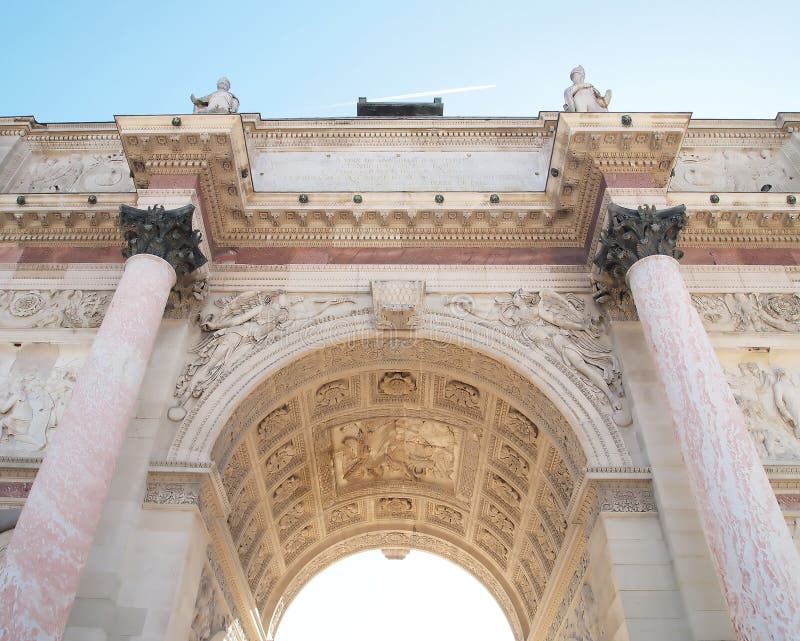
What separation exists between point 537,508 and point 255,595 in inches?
221

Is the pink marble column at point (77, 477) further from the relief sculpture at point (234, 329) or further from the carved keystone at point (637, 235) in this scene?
the carved keystone at point (637, 235)

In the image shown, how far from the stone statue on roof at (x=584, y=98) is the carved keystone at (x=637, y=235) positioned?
8.18 ft

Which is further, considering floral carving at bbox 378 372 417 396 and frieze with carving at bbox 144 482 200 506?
floral carving at bbox 378 372 417 396

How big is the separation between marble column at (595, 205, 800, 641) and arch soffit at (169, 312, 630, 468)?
4.87ft

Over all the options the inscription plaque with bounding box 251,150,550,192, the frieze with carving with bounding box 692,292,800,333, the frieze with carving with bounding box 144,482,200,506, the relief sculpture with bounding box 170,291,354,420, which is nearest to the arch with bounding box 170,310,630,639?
the relief sculpture with bounding box 170,291,354,420

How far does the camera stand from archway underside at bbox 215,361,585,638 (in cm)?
1201

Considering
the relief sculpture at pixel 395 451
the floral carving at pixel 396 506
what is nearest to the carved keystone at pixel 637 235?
the relief sculpture at pixel 395 451

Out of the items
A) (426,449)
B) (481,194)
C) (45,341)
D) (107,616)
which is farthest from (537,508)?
(45,341)

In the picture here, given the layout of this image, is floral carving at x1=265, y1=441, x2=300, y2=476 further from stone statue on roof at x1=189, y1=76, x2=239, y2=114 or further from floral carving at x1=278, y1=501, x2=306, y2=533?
stone statue on roof at x1=189, y1=76, x2=239, y2=114

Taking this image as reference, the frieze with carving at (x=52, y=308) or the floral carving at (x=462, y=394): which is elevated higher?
the frieze with carving at (x=52, y=308)

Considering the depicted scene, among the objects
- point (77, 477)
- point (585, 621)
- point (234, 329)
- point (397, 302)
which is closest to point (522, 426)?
point (397, 302)

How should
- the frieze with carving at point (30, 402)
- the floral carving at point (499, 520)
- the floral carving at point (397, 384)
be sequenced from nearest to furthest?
1. the frieze with carving at point (30, 402)
2. the floral carving at point (397, 384)
3. the floral carving at point (499, 520)

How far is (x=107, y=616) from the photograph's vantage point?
819 centimetres

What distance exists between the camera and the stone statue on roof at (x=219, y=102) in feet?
41.4
